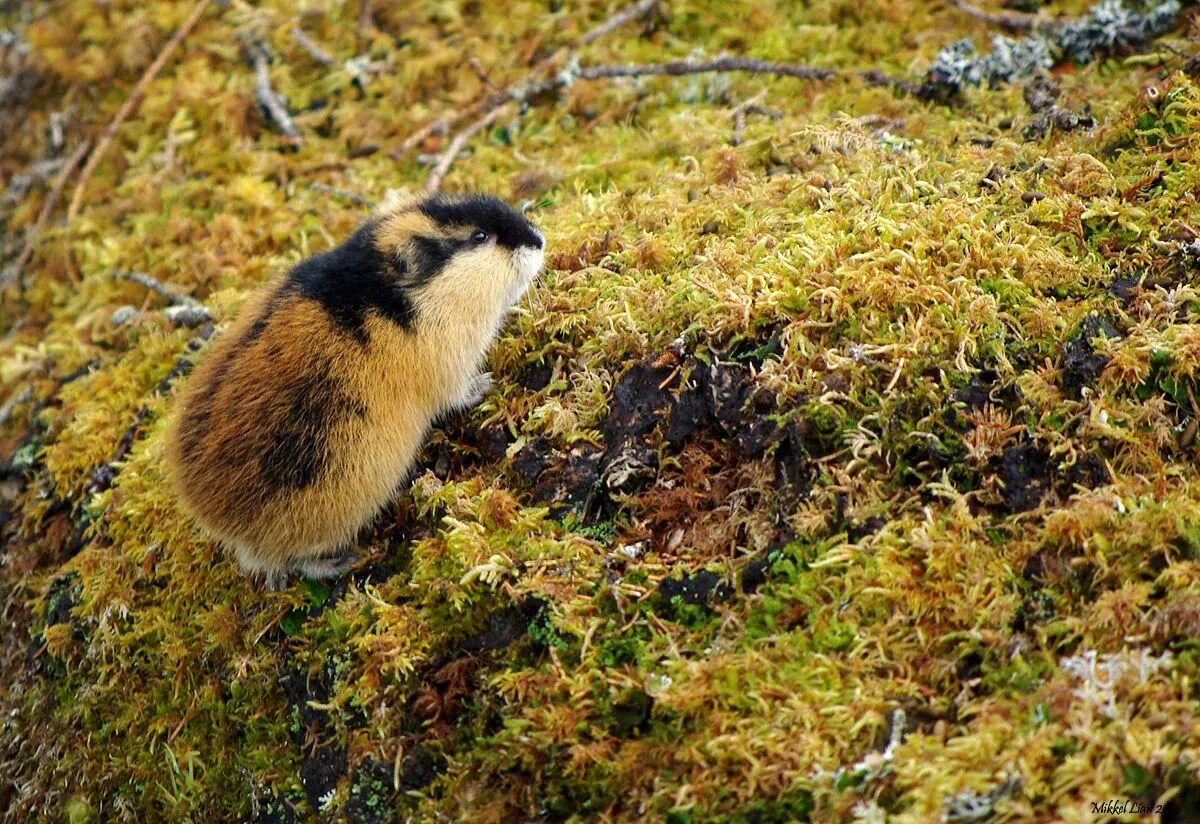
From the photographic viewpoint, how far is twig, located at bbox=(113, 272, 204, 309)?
654 cm

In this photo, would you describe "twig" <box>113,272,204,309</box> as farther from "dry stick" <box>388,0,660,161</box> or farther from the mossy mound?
"dry stick" <box>388,0,660,161</box>

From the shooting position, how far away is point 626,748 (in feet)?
12.2

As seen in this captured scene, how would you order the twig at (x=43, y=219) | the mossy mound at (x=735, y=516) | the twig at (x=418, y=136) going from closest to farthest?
the mossy mound at (x=735, y=516) < the twig at (x=418, y=136) < the twig at (x=43, y=219)

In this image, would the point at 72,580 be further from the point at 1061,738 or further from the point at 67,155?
the point at 1061,738

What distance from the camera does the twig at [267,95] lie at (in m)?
7.58

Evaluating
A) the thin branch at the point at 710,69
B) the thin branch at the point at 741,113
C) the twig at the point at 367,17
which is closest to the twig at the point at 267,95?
the twig at the point at 367,17

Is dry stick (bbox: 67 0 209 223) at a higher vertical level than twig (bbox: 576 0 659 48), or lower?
lower

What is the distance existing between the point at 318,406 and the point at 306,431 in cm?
12

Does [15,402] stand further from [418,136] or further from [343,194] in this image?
[418,136]

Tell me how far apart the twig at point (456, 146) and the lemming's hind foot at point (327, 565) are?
2793 mm

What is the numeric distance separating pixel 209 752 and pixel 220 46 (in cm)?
564

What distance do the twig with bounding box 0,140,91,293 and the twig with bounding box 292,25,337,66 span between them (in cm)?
177

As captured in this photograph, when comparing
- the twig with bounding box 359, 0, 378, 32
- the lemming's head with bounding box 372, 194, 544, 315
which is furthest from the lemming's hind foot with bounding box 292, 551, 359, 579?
the twig with bounding box 359, 0, 378, 32

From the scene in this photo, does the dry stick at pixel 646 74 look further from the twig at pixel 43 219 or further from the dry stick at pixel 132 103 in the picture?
the twig at pixel 43 219
